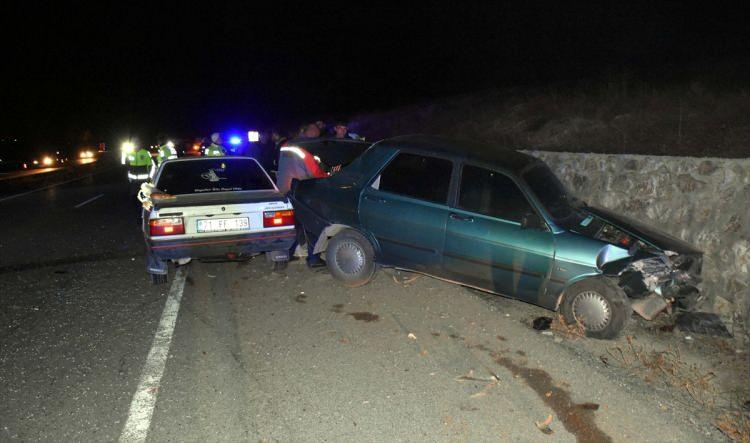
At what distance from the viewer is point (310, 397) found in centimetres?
387

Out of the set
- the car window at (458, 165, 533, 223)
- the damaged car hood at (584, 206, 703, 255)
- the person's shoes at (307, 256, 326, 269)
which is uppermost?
the car window at (458, 165, 533, 223)

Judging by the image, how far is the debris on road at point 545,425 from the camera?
3.52m

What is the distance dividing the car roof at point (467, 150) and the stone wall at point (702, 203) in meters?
1.90

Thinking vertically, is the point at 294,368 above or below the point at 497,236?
below

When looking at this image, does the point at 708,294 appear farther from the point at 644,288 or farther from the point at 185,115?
the point at 185,115

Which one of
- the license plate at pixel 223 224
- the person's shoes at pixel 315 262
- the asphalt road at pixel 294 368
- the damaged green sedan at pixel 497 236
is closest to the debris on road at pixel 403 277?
the asphalt road at pixel 294 368

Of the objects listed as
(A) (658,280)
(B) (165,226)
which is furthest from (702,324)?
(B) (165,226)

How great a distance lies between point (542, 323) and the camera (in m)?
5.34

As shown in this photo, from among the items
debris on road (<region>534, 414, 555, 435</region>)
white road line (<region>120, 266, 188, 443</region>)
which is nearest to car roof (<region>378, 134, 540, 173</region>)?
debris on road (<region>534, 414, 555, 435</region>)

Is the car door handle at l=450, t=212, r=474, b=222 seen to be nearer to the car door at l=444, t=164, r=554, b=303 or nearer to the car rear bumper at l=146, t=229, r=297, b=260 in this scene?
the car door at l=444, t=164, r=554, b=303

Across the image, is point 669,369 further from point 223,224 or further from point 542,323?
point 223,224

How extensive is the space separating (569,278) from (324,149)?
5.29m

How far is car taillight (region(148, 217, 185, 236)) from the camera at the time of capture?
5918 mm

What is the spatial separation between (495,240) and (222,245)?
3029mm
